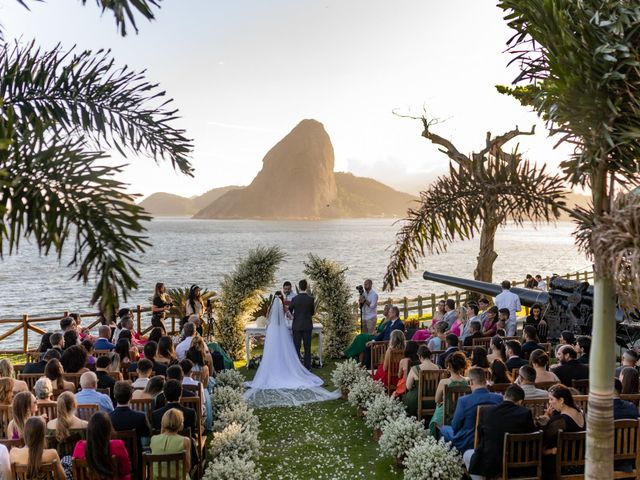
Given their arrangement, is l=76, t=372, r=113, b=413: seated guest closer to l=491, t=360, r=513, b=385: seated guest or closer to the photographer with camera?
l=491, t=360, r=513, b=385: seated guest

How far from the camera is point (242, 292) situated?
45.3ft

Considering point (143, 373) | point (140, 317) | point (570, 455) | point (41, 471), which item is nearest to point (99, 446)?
point (41, 471)

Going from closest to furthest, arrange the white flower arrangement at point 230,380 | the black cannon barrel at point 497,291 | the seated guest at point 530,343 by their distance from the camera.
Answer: the seated guest at point 530,343 < the white flower arrangement at point 230,380 < the black cannon barrel at point 497,291

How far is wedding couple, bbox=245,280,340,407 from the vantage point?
1103 cm

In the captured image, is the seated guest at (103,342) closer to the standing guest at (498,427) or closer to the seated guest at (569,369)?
the standing guest at (498,427)

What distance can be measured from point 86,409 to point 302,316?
637 centimetres

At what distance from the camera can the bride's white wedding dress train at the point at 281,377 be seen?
10.9 m

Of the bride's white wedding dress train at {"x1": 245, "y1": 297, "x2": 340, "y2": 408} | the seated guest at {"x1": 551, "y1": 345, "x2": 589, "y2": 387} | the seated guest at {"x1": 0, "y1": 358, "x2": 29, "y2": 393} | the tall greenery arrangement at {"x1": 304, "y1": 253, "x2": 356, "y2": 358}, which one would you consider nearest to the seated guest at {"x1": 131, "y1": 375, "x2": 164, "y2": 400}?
the seated guest at {"x1": 0, "y1": 358, "x2": 29, "y2": 393}

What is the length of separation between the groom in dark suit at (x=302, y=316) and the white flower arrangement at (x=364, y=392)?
3000 millimetres

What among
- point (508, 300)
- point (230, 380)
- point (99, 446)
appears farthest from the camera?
point (508, 300)

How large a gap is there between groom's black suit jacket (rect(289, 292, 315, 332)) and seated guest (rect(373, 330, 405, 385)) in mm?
2604

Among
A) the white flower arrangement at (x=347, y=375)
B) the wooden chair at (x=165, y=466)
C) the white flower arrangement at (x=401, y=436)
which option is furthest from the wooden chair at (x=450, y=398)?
the white flower arrangement at (x=347, y=375)

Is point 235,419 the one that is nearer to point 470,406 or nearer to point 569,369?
point 470,406

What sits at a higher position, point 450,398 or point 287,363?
point 450,398
